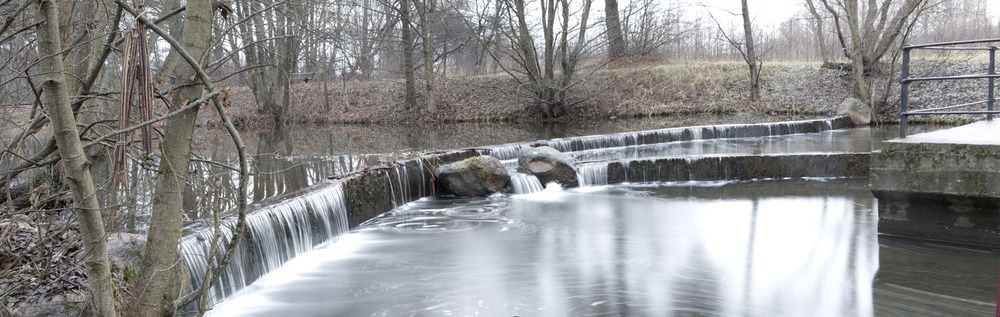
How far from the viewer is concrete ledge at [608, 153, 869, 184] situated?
1289cm

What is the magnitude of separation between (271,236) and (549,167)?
6.05m

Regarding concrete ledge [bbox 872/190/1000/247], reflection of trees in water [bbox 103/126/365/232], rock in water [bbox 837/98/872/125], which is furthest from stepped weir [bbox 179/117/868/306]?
concrete ledge [bbox 872/190/1000/247]

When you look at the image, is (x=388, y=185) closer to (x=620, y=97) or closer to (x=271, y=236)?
(x=271, y=236)

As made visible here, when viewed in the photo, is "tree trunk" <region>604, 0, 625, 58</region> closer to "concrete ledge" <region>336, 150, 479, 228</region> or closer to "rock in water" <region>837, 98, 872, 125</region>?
"rock in water" <region>837, 98, 872, 125</region>

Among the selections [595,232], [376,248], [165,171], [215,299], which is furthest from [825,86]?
[165,171]

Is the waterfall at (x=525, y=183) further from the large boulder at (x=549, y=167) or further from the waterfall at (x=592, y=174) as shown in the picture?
the waterfall at (x=592, y=174)

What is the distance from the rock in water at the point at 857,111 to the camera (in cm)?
2133

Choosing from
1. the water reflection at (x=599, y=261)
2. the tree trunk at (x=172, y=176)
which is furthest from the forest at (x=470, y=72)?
the water reflection at (x=599, y=261)

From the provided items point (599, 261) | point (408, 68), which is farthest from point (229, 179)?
point (408, 68)

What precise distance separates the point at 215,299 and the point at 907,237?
7.00 metres

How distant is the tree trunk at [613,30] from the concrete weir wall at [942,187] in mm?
17538

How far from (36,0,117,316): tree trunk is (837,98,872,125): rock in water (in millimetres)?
21853

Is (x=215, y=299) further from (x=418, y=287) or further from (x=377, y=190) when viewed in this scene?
(x=377, y=190)

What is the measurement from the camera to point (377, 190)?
10906mm
